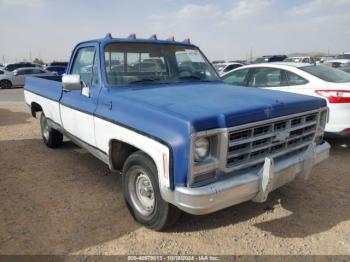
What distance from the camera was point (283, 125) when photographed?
3.37 meters

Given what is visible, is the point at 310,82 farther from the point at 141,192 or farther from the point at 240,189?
the point at 141,192

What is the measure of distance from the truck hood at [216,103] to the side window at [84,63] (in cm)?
91

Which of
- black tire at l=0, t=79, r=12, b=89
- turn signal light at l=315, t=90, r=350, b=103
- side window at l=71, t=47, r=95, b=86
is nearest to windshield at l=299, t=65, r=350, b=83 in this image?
turn signal light at l=315, t=90, r=350, b=103

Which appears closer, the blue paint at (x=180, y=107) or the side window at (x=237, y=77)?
the blue paint at (x=180, y=107)

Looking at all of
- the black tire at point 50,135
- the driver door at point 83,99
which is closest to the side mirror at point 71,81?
the driver door at point 83,99

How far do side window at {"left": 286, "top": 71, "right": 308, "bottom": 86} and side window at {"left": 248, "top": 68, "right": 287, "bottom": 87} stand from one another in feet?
0.35

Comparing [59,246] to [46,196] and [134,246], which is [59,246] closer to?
[134,246]

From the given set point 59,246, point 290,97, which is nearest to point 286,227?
point 290,97

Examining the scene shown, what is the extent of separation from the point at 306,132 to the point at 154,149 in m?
1.83

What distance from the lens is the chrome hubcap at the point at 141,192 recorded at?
3463mm

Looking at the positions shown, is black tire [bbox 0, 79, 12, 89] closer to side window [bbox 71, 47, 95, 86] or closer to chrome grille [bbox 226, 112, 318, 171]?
side window [bbox 71, 47, 95, 86]

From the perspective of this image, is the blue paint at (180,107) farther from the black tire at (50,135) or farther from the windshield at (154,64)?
the black tire at (50,135)

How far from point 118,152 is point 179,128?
1.28 meters

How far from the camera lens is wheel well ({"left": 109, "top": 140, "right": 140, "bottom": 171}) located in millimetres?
3721
